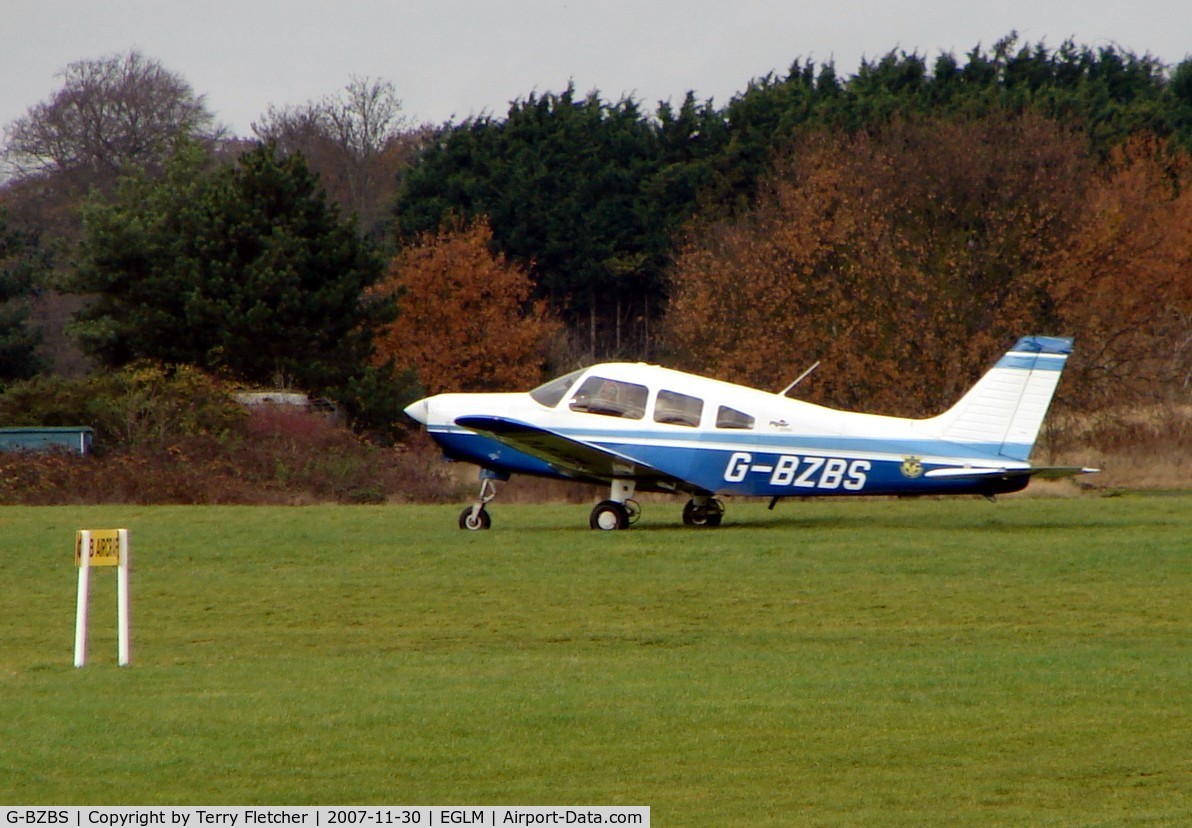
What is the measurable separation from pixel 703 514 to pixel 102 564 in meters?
10.0

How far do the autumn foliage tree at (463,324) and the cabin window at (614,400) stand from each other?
116ft

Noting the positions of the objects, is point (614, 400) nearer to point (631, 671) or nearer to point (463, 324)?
point (631, 671)

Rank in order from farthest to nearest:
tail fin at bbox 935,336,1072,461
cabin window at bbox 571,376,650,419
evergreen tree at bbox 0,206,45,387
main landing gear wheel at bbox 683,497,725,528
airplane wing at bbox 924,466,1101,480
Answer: evergreen tree at bbox 0,206,45,387
main landing gear wheel at bbox 683,497,725,528
cabin window at bbox 571,376,650,419
tail fin at bbox 935,336,1072,461
airplane wing at bbox 924,466,1101,480

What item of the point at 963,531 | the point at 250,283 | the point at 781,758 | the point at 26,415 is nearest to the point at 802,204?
the point at 250,283

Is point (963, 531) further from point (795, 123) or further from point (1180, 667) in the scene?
point (795, 123)

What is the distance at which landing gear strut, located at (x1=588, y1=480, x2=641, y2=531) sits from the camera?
1889 centimetres

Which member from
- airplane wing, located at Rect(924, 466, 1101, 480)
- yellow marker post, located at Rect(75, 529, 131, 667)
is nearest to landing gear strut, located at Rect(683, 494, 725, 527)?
airplane wing, located at Rect(924, 466, 1101, 480)

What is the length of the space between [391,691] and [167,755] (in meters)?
2.09

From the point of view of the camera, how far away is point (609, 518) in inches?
744

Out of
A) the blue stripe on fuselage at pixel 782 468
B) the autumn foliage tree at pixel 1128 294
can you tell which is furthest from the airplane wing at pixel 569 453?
the autumn foliage tree at pixel 1128 294

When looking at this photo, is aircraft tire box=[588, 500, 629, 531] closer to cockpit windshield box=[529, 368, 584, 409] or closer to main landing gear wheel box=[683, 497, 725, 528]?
main landing gear wheel box=[683, 497, 725, 528]

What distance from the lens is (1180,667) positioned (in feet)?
33.2

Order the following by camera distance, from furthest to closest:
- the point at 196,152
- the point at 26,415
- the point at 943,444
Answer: the point at 196,152
the point at 26,415
the point at 943,444

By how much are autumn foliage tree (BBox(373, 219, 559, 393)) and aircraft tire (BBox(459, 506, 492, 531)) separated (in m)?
34.9
